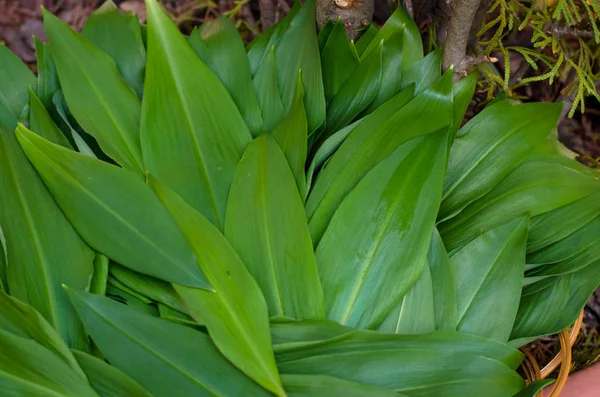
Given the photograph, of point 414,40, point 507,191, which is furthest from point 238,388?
point 414,40

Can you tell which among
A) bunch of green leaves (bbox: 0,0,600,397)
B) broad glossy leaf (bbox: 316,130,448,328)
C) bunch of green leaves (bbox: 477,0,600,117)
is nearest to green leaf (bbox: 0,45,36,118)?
bunch of green leaves (bbox: 0,0,600,397)

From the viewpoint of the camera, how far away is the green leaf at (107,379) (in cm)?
58

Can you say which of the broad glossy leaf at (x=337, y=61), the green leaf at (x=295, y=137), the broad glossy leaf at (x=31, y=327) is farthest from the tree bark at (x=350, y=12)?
the broad glossy leaf at (x=31, y=327)

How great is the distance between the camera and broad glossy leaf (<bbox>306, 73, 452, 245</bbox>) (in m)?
0.71

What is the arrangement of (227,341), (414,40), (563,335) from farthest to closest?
(414,40) → (563,335) → (227,341)

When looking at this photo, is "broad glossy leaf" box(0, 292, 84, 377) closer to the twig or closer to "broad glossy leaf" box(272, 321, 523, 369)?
"broad glossy leaf" box(272, 321, 523, 369)

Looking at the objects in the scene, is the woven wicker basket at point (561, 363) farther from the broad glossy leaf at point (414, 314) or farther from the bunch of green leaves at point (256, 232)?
the broad glossy leaf at point (414, 314)

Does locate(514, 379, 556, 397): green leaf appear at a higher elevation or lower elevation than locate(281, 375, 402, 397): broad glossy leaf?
lower

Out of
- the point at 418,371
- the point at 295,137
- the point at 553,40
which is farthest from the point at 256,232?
the point at 553,40

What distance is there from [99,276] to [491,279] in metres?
0.50

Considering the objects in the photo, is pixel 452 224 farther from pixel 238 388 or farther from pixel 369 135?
pixel 238 388

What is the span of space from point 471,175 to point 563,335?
28 centimetres

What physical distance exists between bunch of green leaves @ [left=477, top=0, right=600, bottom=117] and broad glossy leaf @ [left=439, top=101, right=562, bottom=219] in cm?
11

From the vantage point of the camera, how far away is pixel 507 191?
793 millimetres
